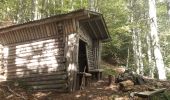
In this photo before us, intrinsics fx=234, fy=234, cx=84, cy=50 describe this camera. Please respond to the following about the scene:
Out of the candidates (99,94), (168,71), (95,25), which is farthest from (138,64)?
(99,94)

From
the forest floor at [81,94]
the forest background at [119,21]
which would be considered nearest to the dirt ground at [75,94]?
the forest floor at [81,94]

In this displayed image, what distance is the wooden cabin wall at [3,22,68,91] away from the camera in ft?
39.9

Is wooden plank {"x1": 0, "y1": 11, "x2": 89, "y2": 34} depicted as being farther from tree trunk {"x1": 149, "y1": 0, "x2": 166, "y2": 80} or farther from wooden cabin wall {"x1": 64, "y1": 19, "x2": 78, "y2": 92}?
tree trunk {"x1": 149, "y1": 0, "x2": 166, "y2": 80}

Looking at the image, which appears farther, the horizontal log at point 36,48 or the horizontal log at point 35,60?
the horizontal log at point 36,48

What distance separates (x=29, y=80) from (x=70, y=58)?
109 inches

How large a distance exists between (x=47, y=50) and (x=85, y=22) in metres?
3.01

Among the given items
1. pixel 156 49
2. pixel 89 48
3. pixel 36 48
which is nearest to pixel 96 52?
pixel 89 48

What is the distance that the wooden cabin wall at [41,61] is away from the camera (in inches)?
479

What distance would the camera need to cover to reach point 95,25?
15.4m

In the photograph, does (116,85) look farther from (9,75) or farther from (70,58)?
(9,75)

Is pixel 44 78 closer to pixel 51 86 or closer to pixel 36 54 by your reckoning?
pixel 51 86

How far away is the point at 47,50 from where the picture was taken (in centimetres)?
1269

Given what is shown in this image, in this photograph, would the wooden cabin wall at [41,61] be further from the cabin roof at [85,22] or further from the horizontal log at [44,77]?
the cabin roof at [85,22]

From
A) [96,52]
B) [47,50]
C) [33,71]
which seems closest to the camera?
[47,50]
